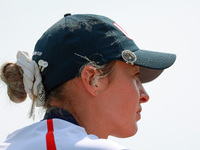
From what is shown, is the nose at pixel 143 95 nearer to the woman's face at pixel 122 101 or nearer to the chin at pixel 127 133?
the woman's face at pixel 122 101

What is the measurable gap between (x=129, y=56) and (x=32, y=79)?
2.39 ft

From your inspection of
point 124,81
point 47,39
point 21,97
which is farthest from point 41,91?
point 124,81

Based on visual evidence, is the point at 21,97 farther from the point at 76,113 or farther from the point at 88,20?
the point at 88,20

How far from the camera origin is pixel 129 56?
3.25 metres

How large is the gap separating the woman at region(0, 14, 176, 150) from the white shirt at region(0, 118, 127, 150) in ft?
0.72

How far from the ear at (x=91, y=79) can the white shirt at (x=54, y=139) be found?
0.42 meters

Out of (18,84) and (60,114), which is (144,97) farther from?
(18,84)

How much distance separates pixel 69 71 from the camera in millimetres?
3125

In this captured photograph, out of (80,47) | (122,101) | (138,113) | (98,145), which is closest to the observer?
(98,145)

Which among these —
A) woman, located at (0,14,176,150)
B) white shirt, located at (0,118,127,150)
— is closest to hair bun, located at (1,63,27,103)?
woman, located at (0,14,176,150)

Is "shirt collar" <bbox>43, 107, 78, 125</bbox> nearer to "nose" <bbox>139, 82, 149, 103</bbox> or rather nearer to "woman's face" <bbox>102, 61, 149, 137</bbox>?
"woman's face" <bbox>102, 61, 149, 137</bbox>

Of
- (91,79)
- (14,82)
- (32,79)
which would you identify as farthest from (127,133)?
(14,82)

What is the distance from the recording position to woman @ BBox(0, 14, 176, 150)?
3141 millimetres

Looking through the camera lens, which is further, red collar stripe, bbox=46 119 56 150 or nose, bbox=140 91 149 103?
nose, bbox=140 91 149 103
